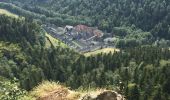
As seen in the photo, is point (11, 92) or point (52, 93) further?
point (52, 93)

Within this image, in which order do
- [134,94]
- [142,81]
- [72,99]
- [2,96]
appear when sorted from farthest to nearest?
[142,81]
[134,94]
[72,99]
[2,96]

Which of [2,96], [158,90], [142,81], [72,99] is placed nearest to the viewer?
[2,96]

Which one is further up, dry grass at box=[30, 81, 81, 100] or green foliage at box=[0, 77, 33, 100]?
green foliage at box=[0, 77, 33, 100]

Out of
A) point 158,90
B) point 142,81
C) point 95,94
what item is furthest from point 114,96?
point 142,81

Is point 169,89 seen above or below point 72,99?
below

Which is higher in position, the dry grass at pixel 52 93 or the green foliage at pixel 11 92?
the green foliage at pixel 11 92

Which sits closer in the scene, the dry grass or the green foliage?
the green foliage

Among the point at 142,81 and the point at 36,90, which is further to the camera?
the point at 142,81

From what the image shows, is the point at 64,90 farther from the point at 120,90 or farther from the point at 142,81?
the point at 142,81

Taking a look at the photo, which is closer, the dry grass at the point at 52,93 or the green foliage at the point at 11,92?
the green foliage at the point at 11,92

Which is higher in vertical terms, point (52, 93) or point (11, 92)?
point (11, 92)
